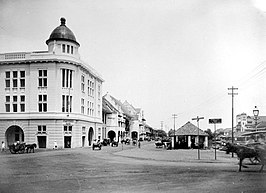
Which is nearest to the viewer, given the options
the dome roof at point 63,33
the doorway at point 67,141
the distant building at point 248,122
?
the dome roof at point 63,33

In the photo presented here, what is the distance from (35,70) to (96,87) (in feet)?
11.1

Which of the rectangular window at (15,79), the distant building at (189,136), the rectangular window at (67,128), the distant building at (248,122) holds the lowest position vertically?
the distant building at (189,136)

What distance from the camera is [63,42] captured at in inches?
251

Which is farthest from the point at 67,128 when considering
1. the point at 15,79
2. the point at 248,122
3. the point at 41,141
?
the point at 248,122

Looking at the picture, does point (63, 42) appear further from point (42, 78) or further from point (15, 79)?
point (15, 79)

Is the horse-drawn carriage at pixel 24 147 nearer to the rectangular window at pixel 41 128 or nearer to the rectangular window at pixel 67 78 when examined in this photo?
the rectangular window at pixel 41 128

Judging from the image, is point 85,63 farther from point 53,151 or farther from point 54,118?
point 53,151

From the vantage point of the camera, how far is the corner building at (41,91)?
6.59m

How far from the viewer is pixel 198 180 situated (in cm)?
645

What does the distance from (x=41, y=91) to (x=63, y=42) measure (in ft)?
5.09

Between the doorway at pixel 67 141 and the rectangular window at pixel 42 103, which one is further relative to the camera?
the doorway at pixel 67 141

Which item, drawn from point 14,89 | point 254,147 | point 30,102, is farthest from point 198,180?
point 14,89

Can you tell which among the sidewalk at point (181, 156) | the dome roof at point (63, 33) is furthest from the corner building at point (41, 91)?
the sidewalk at point (181, 156)

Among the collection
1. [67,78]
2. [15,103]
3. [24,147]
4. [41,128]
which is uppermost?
[67,78]
